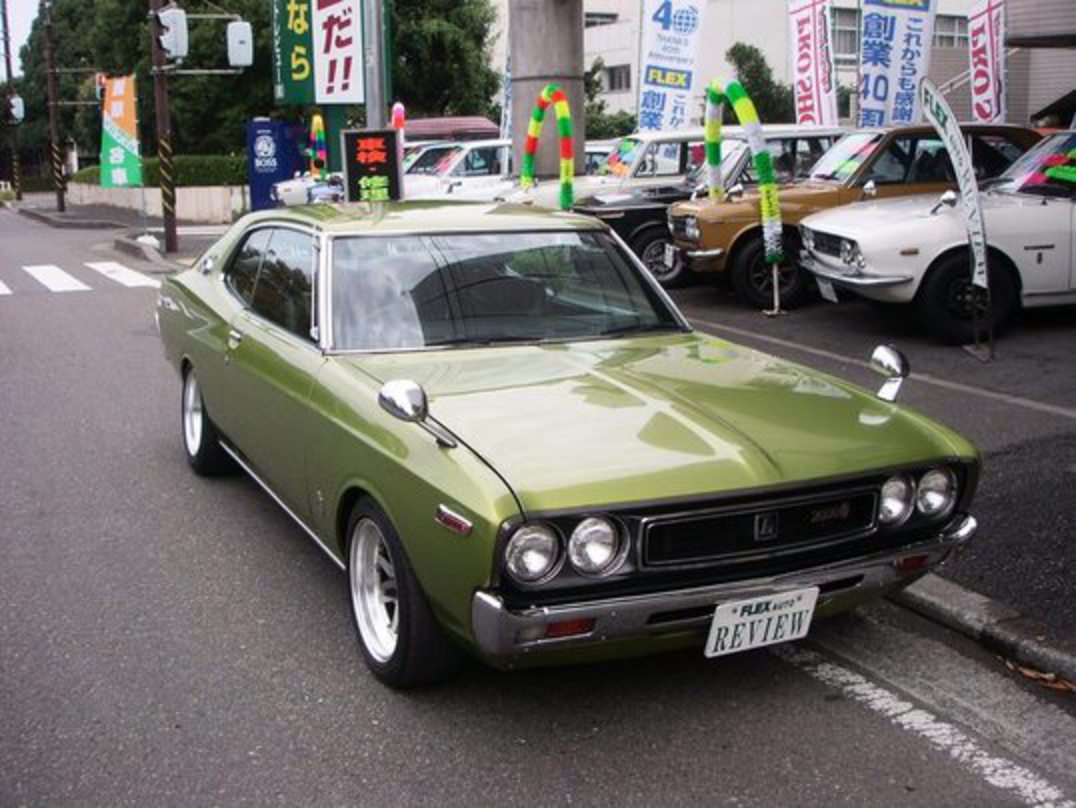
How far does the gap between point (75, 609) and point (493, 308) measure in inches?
77.7

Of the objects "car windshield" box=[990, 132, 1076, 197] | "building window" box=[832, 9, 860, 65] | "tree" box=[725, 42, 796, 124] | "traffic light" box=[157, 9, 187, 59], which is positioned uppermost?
"building window" box=[832, 9, 860, 65]

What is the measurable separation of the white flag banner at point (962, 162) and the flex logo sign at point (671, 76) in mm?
10648

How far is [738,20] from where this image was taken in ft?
161

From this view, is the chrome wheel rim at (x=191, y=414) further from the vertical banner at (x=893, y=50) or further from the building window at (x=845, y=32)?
the building window at (x=845, y=32)

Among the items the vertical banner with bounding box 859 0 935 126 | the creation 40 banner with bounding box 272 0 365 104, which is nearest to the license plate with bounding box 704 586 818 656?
the creation 40 banner with bounding box 272 0 365 104

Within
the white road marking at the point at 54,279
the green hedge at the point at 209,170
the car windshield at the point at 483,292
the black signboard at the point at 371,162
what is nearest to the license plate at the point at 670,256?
the black signboard at the point at 371,162

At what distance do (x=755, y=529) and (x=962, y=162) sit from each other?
208 inches

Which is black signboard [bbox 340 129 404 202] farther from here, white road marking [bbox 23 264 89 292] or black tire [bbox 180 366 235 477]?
black tire [bbox 180 366 235 477]

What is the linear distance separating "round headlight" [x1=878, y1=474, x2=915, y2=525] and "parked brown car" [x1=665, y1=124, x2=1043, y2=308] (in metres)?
7.71

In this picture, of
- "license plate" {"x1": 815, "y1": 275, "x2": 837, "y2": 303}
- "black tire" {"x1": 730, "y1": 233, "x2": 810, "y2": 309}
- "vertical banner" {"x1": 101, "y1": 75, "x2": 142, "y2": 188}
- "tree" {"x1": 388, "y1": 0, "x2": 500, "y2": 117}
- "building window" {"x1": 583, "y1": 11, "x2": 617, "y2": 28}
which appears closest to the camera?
"license plate" {"x1": 815, "y1": 275, "x2": 837, "y2": 303}

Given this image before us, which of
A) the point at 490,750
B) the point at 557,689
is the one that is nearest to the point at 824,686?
the point at 557,689

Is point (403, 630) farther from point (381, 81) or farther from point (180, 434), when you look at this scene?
point (381, 81)

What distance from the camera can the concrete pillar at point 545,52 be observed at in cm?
1427

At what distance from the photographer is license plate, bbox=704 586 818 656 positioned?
130 inches
